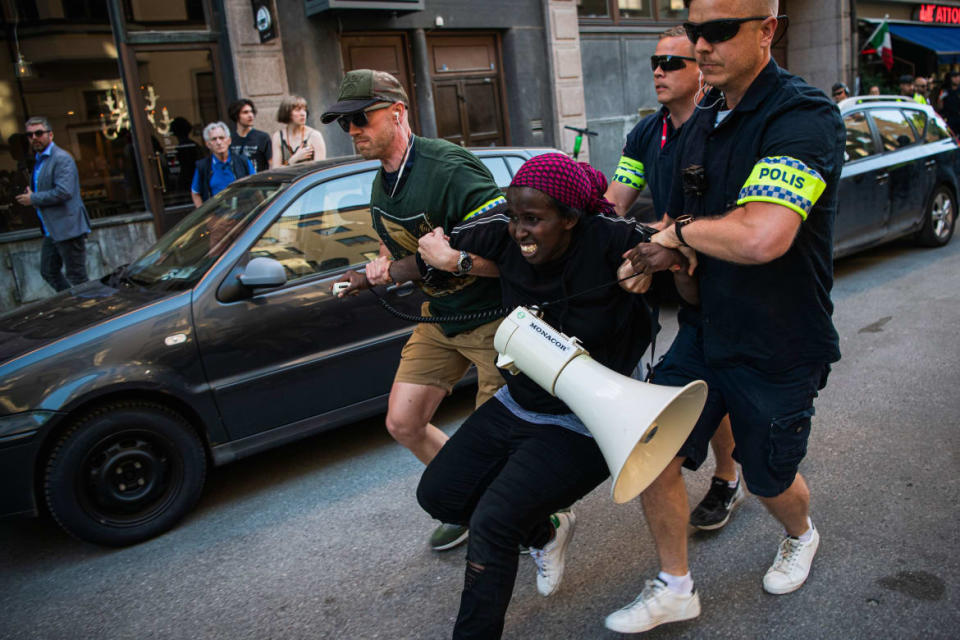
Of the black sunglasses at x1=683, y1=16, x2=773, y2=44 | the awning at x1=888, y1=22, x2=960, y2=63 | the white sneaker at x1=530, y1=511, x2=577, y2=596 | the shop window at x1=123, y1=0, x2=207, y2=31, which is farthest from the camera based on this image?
the awning at x1=888, y1=22, x2=960, y2=63

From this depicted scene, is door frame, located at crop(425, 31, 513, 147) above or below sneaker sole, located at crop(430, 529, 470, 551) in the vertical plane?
above

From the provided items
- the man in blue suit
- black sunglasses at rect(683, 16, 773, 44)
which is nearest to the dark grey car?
black sunglasses at rect(683, 16, 773, 44)

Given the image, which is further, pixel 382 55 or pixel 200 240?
pixel 382 55

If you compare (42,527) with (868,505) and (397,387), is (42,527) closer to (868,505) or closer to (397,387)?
(397,387)

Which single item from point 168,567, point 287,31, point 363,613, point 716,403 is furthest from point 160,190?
point 716,403

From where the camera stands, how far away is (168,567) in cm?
345

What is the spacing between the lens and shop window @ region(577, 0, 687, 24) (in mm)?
13617

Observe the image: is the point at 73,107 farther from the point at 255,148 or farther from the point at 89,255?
the point at 255,148

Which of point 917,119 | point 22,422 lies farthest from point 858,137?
point 22,422

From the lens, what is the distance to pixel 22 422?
339cm

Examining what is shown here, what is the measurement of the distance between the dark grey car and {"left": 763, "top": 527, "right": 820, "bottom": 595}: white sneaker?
2.29 m

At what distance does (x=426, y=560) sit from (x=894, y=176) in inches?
259

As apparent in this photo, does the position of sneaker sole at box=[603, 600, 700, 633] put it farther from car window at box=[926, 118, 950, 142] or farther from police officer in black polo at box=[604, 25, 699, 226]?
car window at box=[926, 118, 950, 142]

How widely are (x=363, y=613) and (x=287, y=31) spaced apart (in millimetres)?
8686
